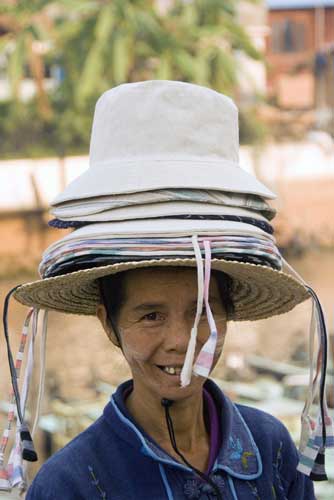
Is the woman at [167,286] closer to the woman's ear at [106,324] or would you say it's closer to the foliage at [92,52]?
the woman's ear at [106,324]

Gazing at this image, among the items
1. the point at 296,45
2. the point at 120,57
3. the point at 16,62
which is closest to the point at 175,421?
the point at 120,57

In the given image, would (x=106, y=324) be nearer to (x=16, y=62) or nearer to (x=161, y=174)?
(x=161, y=174)

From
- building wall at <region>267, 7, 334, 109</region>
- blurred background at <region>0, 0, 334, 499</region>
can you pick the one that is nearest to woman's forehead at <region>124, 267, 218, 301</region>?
blurred background at <region>0, 0, 334, 499</region>

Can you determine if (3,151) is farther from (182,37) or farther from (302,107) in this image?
(302,107)

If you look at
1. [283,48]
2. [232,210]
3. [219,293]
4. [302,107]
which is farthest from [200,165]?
[283,48]

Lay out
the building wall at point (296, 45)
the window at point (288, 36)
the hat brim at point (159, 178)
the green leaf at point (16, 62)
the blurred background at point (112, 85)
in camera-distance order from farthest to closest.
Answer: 1. the window at point (288, 36)
2. the building wall at point (296, 45)
3. the green leaf at point (16, 62)
4. the blurred background at point (112, 85)
5. the hat brim at point (159, 178)

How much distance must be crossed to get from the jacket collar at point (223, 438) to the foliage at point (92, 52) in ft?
68.6

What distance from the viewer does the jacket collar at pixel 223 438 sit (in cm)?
149

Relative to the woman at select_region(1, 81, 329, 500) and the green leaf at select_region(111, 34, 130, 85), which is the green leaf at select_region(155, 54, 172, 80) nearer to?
the green leaf at select_region(111, 34, 130, 85)

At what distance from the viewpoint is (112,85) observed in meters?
24.2

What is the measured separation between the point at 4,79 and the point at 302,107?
7859 mm

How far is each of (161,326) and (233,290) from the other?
21 cm

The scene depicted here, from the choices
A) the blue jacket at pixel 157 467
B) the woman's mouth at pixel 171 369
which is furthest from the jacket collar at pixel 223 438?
Result: the woman's mouth at pixel 171 369

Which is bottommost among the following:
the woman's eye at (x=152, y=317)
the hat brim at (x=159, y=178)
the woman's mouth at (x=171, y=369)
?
the woman's mouth at (x=171, y=369)
